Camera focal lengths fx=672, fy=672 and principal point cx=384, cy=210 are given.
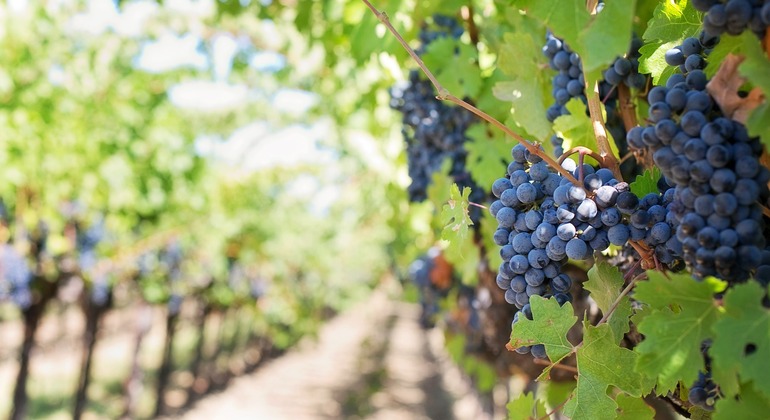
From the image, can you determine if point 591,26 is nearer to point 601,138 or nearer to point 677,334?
point 601,138

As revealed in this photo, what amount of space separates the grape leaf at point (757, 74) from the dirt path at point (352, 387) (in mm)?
7223

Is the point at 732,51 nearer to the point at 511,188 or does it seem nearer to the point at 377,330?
the point at 511,188

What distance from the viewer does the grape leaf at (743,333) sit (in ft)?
2.72

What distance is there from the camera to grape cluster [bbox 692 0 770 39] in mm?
875

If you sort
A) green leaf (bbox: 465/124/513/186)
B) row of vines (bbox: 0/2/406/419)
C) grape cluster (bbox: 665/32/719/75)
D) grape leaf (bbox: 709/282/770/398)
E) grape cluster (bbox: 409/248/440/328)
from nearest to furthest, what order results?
1. grape leaf (bbox: 709/282/770/398)
2. grape cluster (bbox: 665/32/719/75)
3. green leaf (bbox: 465/124/513/186)
4. grape cluster (bbox: 409/248/440/328)
5. row of vines (bbox: 0/2/406/419)

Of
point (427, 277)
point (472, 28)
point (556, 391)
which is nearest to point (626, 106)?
point (472, 28)

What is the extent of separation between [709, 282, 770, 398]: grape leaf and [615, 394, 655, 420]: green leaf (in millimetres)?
425

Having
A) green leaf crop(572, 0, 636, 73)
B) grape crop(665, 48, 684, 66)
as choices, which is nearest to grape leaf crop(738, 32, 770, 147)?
green leaf crop(572, 0, 636, 73)

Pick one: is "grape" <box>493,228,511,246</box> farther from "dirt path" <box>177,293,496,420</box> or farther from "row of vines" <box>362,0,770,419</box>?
"dirt path" <box>177,293,496,420</box>

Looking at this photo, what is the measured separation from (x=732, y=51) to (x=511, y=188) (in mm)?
403

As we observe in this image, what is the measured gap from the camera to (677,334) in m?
0.92

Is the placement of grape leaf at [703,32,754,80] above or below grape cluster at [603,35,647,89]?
below

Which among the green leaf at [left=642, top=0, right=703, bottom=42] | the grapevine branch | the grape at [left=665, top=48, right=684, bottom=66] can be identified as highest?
the green leaf at [left=642, top=0, right=703, bottom=42]

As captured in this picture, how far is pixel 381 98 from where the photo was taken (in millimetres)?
4223
